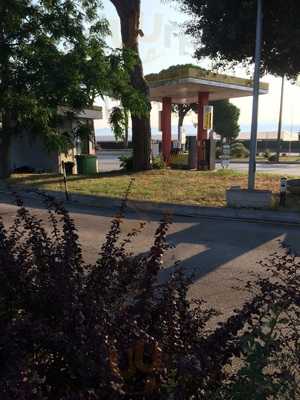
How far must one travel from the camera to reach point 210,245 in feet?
24.9

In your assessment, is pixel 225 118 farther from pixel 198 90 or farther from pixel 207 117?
pixel 207 117

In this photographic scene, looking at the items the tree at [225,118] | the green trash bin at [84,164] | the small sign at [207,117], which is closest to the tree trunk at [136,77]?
the green trash bin at [84,164]

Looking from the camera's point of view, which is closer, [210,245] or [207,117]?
[210,245]

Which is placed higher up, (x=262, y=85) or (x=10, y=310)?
(x=262, y=85)

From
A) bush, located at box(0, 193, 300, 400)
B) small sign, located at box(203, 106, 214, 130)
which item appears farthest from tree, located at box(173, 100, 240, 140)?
bush, located at box(0, 193, 300, 400)

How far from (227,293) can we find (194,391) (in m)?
3.31

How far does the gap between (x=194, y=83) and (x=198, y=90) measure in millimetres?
2418

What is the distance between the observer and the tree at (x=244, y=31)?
37.6ft

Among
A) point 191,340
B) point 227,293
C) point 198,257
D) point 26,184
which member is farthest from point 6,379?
point 26,184

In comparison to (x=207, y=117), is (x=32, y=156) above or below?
below

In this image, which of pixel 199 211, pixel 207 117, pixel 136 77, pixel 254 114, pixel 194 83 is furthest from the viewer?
pixel 207 117

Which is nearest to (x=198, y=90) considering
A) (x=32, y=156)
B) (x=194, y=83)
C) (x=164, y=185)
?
(x=194, y=83)

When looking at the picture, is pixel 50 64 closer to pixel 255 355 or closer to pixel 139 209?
pixel 139 209

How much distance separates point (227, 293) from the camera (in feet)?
16.9
